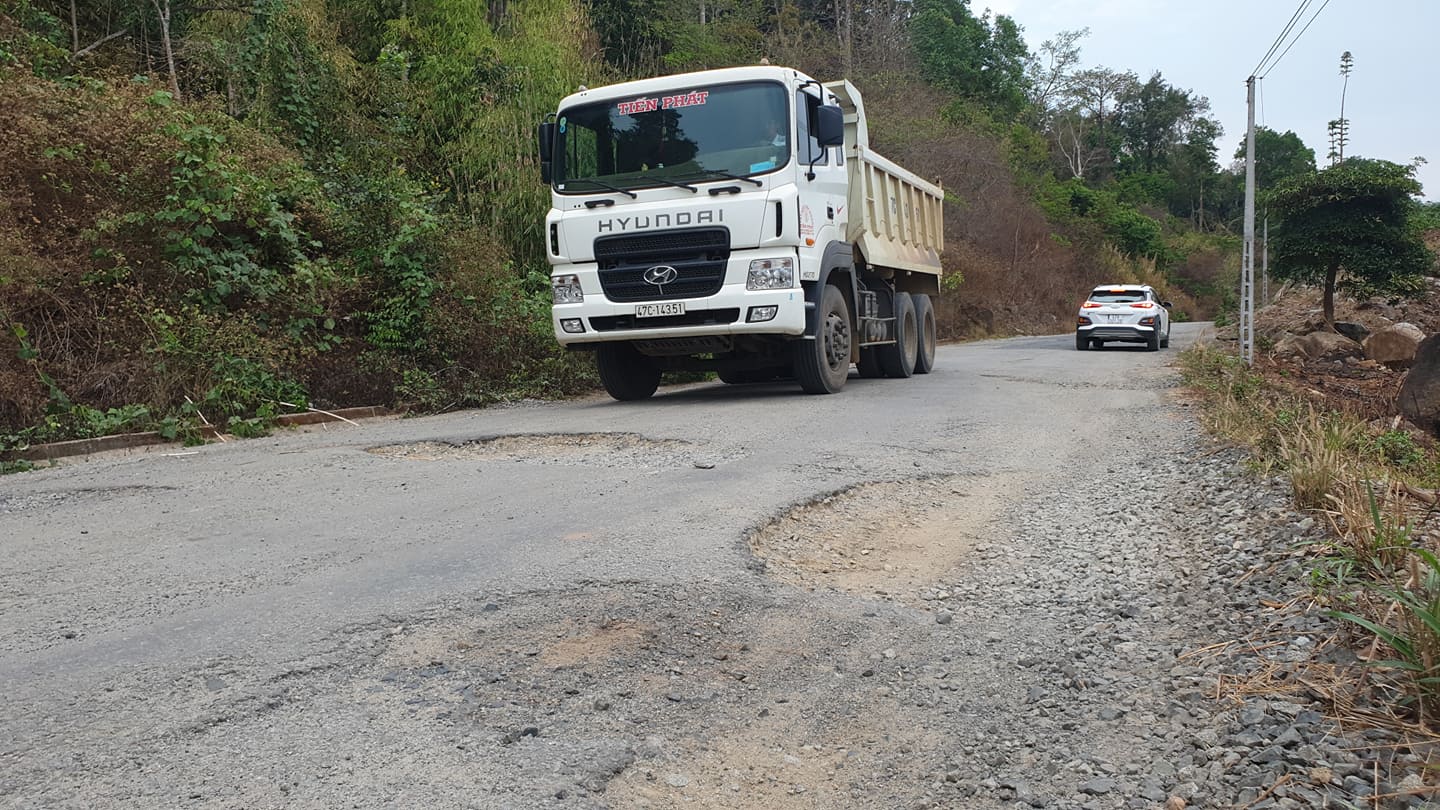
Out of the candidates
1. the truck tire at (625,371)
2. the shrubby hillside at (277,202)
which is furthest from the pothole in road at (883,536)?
the shrubby hillside at (277,202)

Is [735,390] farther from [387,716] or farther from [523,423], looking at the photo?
[387,716]

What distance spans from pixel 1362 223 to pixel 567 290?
1699 centimetres

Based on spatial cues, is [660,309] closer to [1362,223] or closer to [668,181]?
[668,181]

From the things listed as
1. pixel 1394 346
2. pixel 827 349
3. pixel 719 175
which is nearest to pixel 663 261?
pixel 719 175

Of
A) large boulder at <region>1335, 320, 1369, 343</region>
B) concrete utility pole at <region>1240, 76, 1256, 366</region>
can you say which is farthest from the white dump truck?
large boulder at <region>1335, 320, 1369, 343</region>

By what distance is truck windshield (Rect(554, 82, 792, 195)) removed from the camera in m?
10.0

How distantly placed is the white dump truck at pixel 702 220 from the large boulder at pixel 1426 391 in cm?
568

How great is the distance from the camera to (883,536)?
17.6 feet

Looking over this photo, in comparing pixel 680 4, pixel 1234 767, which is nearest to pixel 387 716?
pixel 1234 767

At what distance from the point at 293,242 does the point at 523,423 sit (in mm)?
4029

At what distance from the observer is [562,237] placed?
10.4 meters

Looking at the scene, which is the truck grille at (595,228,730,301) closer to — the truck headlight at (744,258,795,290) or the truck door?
the truck headlight at (744,258,795,290)

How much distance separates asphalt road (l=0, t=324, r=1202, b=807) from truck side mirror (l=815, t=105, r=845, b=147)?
3.03m

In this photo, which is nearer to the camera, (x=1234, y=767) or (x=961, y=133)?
(x=1234, y=767)
